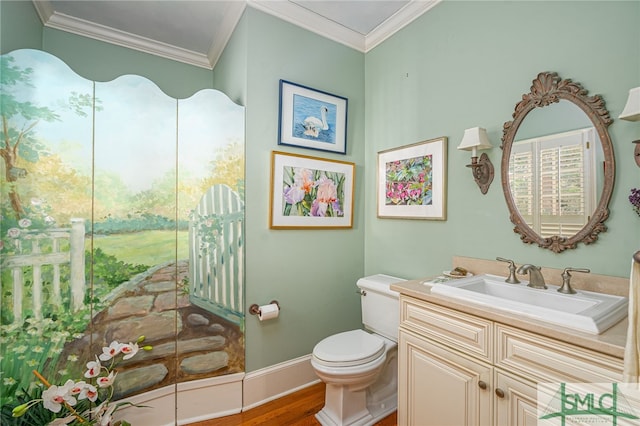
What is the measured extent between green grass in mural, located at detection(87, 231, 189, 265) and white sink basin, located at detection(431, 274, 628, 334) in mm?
1468

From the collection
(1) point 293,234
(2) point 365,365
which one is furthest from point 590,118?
(1) point 293,234

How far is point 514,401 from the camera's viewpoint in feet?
3.63

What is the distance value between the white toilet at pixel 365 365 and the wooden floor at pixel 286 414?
0.07 metres

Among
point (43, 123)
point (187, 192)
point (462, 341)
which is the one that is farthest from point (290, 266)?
point (43, 123)

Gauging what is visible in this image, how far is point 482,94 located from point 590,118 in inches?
21.7

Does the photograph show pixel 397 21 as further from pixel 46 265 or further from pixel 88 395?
pixel 88 395

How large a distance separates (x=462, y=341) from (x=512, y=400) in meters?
0.25

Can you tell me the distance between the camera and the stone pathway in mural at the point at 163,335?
5.36 feet

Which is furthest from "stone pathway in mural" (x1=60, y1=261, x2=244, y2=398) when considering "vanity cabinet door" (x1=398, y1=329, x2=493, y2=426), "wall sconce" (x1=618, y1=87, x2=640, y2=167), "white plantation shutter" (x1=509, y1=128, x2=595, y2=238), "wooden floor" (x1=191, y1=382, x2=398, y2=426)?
"wall sconce" (x1=618, y1=87, x2=640, y2=167)

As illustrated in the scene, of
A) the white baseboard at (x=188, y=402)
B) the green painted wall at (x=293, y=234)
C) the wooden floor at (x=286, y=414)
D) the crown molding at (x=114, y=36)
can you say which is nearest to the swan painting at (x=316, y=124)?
the green painted wall at (x=293, y=234)

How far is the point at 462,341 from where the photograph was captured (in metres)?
Answer: 1.27

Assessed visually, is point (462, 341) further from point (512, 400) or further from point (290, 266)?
point (290, 266)

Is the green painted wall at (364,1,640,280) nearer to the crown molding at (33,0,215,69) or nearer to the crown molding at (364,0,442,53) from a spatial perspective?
the crown molding at (364,0,442,53)

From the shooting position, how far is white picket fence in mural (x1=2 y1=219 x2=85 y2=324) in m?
1.41
